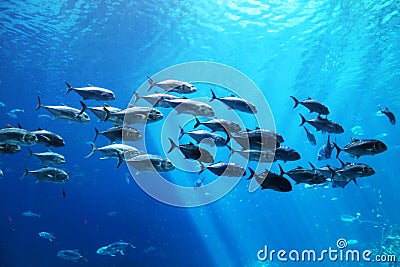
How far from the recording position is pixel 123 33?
603 inches

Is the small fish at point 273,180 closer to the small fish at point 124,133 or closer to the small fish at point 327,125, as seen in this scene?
the small fish at point 327,125

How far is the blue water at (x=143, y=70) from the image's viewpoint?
14.2m

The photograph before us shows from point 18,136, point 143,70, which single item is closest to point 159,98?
point 18,136

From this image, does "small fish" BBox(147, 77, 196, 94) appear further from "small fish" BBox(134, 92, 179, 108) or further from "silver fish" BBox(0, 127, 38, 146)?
"silver fish" BBox(0, 127, 38, 146)

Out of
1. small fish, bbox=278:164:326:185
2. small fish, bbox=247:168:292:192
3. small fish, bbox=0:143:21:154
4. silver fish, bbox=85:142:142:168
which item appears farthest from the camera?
small fish, bbox=0:143:21:154

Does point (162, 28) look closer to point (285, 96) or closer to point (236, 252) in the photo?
point (285, 96)

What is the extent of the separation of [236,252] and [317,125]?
3109 centimetres

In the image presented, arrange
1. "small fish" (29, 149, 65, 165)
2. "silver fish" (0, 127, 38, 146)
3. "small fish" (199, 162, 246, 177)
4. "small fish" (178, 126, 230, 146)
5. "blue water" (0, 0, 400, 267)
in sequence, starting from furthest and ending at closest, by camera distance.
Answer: "blue water" (0, 0, 400, 267) → "small fish" (29, 149, 65, 165) → "silver fish" (0, 127, 38, 146) → "small fish" (178, 126, 230, 146) → "small fish" (199, 162, 246, 177)

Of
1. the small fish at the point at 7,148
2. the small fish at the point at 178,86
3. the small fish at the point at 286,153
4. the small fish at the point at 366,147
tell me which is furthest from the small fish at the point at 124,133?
the small fish at the point at 366,147

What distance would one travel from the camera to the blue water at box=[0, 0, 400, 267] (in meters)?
14.2

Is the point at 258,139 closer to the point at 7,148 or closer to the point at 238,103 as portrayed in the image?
the point at 238,103

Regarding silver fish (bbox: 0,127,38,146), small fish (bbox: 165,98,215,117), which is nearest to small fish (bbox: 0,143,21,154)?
silver fish (bbox: 0,127,38,146)

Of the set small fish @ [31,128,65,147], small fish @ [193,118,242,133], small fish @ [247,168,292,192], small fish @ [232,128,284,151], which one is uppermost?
small fish @ [193,118,242,133]

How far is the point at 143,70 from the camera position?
18.7 meters
